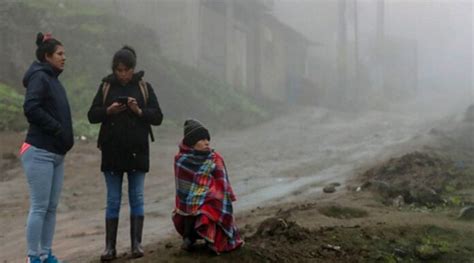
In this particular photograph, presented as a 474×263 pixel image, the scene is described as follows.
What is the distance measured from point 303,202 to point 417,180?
1.86 metres

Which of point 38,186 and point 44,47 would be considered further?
point 44,47

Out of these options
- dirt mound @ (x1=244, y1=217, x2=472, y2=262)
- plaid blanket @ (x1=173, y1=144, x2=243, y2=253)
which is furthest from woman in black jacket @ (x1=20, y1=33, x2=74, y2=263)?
dirt mound @ (x1=244, y1=217, x2=472, y2=262)

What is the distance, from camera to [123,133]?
406 centimetres

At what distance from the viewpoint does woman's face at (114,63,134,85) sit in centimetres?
411

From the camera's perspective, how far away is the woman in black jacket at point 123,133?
4.05m

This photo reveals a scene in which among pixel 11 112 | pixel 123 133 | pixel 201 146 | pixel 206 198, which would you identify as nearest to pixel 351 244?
pixel 206 198

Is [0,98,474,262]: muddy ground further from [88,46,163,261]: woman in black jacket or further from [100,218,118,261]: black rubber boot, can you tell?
[88,46,163,261]: woman in black jacket

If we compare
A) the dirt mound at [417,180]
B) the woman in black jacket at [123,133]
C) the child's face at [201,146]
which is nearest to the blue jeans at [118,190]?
the woman in black jacket at [123,133]

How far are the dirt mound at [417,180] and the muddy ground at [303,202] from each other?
22 mm

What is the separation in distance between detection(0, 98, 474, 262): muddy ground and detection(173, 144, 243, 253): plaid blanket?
0.15m

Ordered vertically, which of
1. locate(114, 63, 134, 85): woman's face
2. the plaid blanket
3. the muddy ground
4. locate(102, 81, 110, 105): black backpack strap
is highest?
locate(114, 63, 134, 85): woman's face

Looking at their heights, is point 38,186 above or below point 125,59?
below

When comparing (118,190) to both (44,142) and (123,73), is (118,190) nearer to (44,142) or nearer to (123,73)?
(44,142)

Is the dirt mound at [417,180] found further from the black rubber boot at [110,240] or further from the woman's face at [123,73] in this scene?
the woman's face at [123,73]
